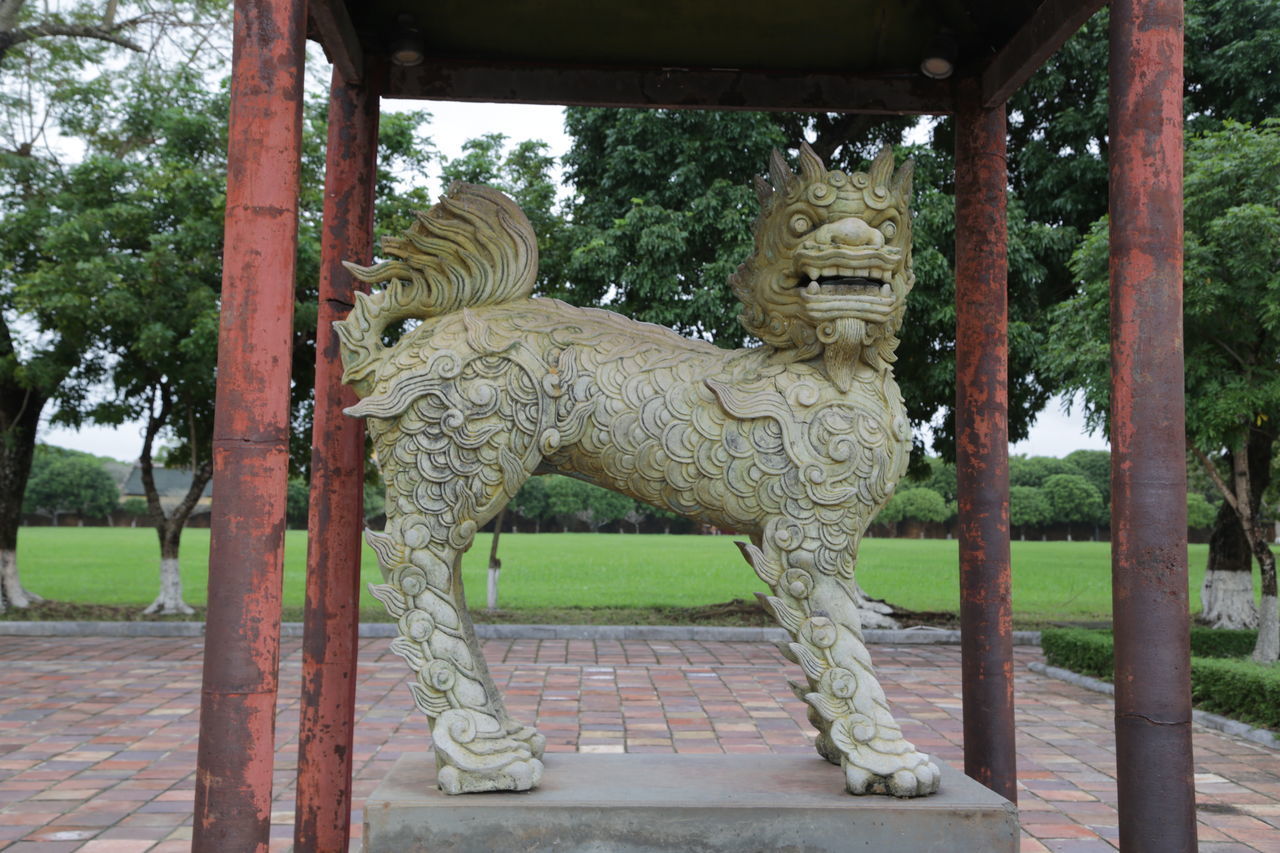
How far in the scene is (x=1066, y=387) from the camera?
10312mm

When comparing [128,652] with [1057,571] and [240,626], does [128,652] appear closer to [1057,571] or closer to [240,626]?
[240,626]

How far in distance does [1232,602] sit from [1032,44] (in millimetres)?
10816

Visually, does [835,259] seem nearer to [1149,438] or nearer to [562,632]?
[1149,438]

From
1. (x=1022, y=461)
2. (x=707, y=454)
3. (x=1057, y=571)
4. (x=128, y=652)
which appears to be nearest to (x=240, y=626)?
(x=707, y=454)

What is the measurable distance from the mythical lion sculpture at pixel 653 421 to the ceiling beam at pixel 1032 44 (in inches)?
26.6

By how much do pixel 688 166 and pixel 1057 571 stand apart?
718 inches

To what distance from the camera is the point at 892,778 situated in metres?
3.15

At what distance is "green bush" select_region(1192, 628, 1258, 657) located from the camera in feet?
34.4

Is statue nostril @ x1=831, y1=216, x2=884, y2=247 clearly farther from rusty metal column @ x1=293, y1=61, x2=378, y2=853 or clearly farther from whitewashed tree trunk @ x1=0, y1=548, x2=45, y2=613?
whitewashed tree trunk @ x1=0, y1=548, x2=45, y2=613

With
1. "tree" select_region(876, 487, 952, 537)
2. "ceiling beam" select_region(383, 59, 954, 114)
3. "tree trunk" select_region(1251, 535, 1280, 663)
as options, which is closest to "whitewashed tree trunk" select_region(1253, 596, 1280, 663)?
"tree trunk" select_region(1251, 535, 1280, 663)

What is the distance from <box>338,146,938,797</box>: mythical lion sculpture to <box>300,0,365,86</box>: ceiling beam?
659mm

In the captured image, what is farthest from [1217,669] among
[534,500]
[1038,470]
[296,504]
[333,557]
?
[1038,470]

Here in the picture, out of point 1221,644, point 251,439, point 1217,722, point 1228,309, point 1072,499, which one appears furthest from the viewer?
point 1072,499

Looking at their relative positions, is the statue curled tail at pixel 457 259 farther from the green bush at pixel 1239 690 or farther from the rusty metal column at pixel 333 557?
the green bush at pixel 1239 690
